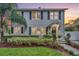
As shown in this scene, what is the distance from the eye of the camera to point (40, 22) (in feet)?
19.4

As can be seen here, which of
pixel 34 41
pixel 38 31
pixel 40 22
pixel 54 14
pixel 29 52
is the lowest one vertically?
pixel 29 52

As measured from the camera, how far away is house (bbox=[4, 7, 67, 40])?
589 centimetres

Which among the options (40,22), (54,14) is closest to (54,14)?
(54,14)

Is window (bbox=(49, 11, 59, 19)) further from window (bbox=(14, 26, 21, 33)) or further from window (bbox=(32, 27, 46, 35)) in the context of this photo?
window (bbox=(14, 26, 21, 33))

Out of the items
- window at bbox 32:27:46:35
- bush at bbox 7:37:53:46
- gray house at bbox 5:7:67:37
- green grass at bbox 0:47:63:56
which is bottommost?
green grass at bbox 0:47:63:56

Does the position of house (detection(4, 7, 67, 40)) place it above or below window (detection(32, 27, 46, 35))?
above

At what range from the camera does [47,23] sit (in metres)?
5.89

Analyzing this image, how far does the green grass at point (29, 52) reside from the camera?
5.86 m

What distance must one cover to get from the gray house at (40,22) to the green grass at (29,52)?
227mm

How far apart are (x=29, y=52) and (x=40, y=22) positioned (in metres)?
0.45

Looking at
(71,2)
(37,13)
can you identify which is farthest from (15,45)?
(71,2)

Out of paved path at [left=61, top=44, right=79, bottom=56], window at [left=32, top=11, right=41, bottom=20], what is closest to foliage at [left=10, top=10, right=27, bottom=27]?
window at [left=32, top=11, right=41, bottom=20]

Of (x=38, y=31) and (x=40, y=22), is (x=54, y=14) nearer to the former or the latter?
(x=40, y=22)

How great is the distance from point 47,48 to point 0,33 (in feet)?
2.29
